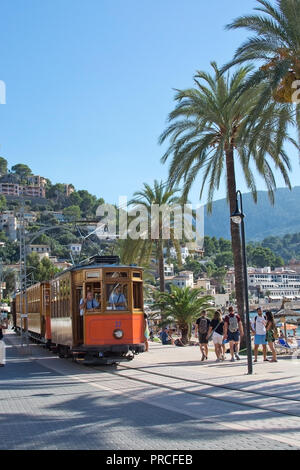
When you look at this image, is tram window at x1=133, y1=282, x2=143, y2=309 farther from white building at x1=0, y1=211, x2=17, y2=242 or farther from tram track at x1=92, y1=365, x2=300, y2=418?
white building at x1=0, y1=211, x2=17, y2=242

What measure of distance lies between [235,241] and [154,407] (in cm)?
1127

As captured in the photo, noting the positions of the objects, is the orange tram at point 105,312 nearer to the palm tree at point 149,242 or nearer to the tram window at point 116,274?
the tram window at point 116,274

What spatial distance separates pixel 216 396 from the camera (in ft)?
37.3

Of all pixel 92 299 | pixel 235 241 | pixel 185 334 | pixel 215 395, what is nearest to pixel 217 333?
pixel 92 299

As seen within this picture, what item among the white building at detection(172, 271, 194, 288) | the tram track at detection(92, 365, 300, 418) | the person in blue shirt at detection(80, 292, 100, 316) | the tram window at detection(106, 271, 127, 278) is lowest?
the tram track at detection(92, 365, 300, 418)

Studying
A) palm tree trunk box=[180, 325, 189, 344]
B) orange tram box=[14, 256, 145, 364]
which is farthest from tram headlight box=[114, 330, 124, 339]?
palm tree trunk box=[180, 325, 189, 344]

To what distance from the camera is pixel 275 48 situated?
16.3 m

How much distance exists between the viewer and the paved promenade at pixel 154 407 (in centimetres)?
757

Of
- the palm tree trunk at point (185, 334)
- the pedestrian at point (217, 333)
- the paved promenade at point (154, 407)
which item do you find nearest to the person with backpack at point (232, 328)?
the pedestrian at point (217, 333)

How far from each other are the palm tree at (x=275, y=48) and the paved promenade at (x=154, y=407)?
6.85 meters

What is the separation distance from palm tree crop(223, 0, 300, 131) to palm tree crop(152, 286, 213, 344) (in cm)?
1298

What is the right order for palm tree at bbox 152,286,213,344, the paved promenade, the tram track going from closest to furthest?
1. the paved promenade
2. the tram track
3. palm tree at bbox 152,286,213,344

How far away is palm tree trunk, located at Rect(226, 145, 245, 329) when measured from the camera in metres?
20.8

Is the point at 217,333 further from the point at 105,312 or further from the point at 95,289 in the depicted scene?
the point at 95,289
